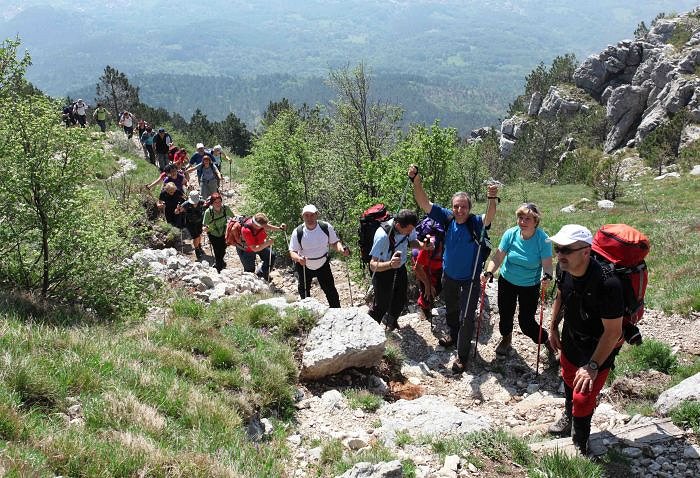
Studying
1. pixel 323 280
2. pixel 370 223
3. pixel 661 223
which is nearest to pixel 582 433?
pixel 370 223

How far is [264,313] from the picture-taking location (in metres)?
7.78

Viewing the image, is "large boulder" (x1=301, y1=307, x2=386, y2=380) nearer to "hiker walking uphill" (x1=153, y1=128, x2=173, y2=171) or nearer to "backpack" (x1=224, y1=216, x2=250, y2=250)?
A: "backpack" (x1=224, y1=216, x2=250, y2=250)

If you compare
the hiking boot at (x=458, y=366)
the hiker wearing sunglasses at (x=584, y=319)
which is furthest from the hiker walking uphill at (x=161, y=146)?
the hiker wearing sunglasses at (x=584, y=319)

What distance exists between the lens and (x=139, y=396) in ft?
15.8

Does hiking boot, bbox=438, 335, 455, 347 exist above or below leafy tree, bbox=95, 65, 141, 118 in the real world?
below

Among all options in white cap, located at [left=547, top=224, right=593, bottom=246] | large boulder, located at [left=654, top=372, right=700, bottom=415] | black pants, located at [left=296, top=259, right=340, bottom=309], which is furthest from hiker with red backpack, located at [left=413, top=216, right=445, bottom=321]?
white cap, located at [left=547, top=224, right=593, bottom=246]

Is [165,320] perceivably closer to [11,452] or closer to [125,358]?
[125,358]

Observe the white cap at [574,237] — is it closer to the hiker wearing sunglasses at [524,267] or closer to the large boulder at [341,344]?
the hiker wearing sunglasses at [524,267]

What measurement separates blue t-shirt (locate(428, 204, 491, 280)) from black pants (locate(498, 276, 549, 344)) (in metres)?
0.59

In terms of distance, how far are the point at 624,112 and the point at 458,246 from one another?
254 ft

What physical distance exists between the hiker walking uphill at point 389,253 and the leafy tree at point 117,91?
51.6 meters

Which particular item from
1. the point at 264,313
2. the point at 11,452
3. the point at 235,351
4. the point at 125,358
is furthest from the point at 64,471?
the point at 264,313

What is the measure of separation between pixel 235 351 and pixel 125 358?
141 centimetres

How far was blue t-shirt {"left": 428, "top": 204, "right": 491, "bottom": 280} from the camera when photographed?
7637 millimetres
